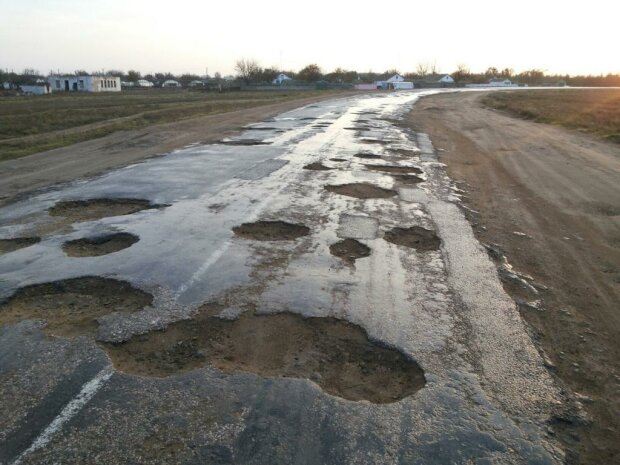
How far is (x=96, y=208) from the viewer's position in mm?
7230

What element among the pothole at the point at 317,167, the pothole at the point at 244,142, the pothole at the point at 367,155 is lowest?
the pothole at the point at 317,167

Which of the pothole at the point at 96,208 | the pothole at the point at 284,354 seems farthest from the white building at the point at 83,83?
the pothole at the point at 284,354

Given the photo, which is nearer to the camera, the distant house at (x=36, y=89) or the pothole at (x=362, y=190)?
the pothole at (x=362, y=190)

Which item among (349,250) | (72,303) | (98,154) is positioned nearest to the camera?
(72,303)

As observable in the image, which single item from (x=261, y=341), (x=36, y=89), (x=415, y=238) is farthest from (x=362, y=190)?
(x=36, y=89)

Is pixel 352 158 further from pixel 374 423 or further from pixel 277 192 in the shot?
pixel 374 423

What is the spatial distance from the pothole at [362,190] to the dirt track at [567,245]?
141 centimetres

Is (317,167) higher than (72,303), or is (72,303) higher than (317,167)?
(317,167)

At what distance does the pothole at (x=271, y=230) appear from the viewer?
6.02 meters

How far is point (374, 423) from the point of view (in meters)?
2.83

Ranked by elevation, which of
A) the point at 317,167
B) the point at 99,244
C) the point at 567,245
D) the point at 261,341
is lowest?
the point at 567,245

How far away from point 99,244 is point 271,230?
2062 millimetres

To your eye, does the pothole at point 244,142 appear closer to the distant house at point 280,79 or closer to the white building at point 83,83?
the white building at point 83,83

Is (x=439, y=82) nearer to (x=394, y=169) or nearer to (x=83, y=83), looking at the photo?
(x=83, y=83)
